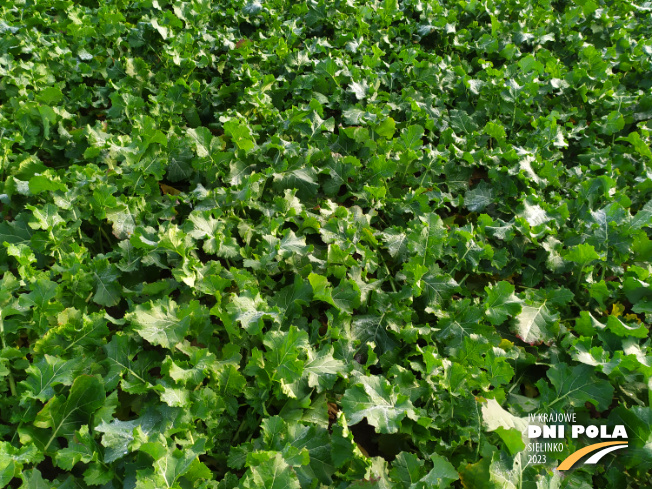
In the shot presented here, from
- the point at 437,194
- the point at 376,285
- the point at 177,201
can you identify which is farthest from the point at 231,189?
the point at 437,194

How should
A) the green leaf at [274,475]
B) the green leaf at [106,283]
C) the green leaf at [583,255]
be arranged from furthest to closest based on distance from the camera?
1. the green leaf at [583,255]
2. the green leaf at [106,283]
3. the green leaf at [274,475]

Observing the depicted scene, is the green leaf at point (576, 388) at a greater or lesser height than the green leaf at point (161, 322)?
lesser

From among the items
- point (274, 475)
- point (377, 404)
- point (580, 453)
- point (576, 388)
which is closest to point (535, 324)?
point (576, 388)

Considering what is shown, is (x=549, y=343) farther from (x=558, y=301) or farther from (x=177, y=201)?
(x=177, y=201)

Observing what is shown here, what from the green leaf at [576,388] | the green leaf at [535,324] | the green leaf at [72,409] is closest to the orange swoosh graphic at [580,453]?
the green leaf at [576,388]

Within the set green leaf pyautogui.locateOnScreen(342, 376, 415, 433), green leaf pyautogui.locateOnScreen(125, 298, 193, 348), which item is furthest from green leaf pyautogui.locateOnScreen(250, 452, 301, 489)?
green leaf pyautogui.locateOnScreen(125, 298, 193, 348)

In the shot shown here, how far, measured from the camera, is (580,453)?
1.99 m

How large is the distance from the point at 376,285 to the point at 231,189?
0.97 meters

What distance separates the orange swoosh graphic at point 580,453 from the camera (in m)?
1.94

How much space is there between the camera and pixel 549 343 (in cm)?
235

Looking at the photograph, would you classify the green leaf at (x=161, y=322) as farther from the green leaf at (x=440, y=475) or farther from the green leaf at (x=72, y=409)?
the green leaf at (x=440, y=475)

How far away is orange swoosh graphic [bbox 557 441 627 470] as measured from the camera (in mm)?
1938

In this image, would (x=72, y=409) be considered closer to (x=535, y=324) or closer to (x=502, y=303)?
(x=502, y=303)

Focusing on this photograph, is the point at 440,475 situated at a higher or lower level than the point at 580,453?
higher
